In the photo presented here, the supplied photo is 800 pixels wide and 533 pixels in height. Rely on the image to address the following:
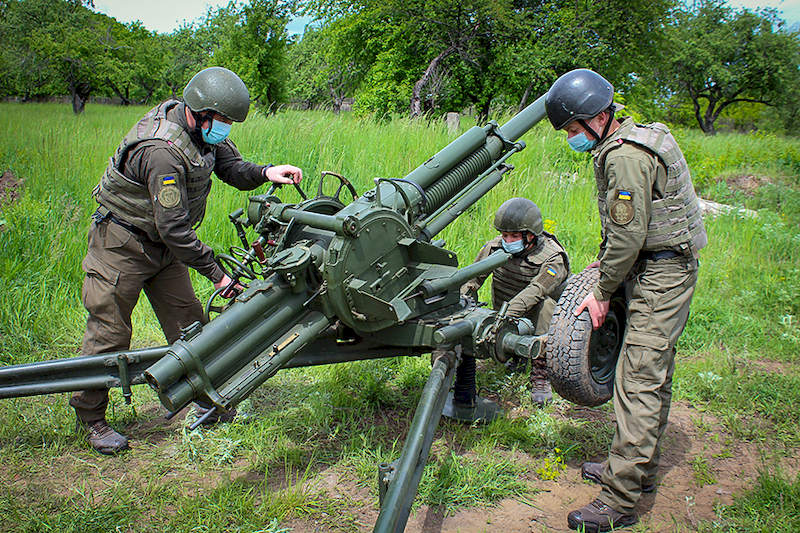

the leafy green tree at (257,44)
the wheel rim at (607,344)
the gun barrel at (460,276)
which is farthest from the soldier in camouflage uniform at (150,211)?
the leafy green tree at (257,44)

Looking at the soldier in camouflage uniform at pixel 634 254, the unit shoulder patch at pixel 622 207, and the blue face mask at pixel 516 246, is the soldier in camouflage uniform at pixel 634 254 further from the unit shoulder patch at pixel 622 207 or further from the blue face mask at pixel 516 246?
the blue face mask at pixel 516 246

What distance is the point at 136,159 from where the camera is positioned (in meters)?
3.48

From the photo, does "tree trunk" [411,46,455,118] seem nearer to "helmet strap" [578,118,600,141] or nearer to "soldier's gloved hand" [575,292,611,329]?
"helmet strap" [578,118,600,141]

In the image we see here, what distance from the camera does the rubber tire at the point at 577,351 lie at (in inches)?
122

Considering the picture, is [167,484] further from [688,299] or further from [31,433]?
[688,299]

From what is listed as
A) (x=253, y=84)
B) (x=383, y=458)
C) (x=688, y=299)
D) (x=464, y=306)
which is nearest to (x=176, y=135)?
(x=464, y=306)

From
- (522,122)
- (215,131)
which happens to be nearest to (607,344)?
(522,122)

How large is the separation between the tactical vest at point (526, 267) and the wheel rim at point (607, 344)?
1.21 meters

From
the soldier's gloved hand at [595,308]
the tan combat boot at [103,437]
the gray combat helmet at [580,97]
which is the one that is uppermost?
the gray combat helmet at [580,97]

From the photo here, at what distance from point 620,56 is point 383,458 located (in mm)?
13451

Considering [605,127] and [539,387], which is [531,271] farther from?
[605,127]

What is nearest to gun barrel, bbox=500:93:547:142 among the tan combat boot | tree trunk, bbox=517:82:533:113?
the tan combat boot

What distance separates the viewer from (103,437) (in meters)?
3.82

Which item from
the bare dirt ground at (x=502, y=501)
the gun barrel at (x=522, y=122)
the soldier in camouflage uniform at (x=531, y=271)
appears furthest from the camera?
the soldier in camouflage uniform at (x=531, y=271)
